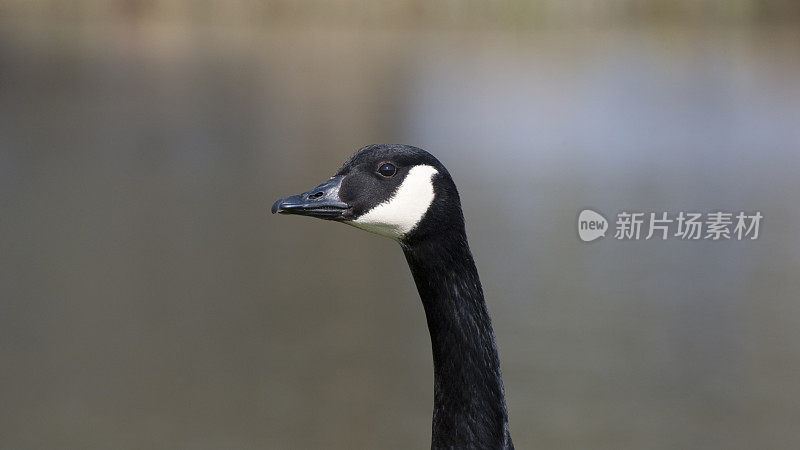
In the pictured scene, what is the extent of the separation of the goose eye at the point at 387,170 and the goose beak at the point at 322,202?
129mm

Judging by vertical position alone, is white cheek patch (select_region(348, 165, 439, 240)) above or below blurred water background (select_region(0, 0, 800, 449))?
above

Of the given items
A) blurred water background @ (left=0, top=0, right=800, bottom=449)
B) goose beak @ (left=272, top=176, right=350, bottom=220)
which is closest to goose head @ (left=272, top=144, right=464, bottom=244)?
goose beak @ (left=272, top=176, right=350, bottom=220)

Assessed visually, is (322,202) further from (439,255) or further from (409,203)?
(439,255)

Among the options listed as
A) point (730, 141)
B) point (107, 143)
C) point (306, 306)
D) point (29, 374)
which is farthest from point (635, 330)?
point (107, 143)

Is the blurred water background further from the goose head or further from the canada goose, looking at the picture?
the goose head

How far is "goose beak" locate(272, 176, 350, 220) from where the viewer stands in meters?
2.72

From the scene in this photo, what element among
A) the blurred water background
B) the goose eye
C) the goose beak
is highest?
the goose eye

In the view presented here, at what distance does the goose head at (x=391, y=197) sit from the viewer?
270 centimetres

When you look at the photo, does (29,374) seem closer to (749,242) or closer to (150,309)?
(150,309)

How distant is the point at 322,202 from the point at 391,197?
0.20 m

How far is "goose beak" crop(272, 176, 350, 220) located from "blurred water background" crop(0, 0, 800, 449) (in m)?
2.64

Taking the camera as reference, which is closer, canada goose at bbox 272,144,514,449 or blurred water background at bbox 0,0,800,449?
canada goose at bbox 272,144,514,449

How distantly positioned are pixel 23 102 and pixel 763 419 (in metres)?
13.1

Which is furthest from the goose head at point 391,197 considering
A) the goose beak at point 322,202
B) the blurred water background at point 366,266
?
the blurred water background at point 366,266
